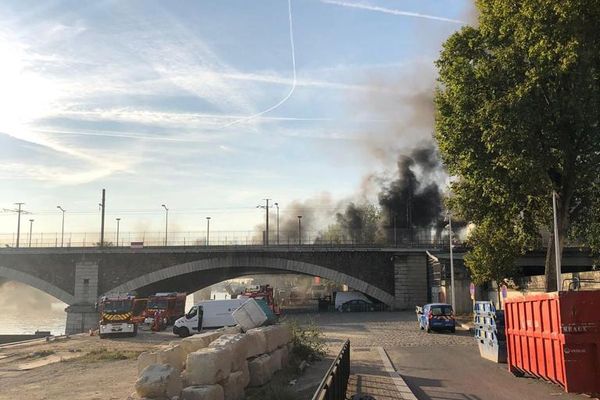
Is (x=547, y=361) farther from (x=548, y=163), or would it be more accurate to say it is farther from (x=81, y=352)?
(x=81, y=352)

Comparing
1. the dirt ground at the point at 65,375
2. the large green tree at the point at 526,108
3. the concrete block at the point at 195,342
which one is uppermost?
the large green tree at the point at 526,108

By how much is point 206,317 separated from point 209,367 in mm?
29873

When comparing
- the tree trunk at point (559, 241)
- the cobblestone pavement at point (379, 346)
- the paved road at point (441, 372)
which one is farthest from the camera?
the tree trunk at point (559, 241)

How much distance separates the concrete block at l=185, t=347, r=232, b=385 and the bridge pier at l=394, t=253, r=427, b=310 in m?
53.9

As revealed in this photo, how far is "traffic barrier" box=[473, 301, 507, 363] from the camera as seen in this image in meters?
18.1

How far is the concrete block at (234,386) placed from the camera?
1091 cm

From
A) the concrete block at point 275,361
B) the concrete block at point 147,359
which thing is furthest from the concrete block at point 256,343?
the concrete block at point 147,359

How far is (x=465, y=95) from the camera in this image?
2795 cm

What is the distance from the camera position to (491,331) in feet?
61.5

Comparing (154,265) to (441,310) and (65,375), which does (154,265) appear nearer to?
(441,310)

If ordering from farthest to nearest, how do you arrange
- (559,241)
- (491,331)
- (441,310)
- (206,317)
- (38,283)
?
(38,283), (206,317), (441,310), (559,241), (491,331)

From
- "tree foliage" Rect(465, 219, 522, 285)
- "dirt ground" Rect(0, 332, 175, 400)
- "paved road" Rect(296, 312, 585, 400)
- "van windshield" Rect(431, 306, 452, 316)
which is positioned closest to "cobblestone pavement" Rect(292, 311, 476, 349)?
"paved road" Rect(296, 312, 585, 400)

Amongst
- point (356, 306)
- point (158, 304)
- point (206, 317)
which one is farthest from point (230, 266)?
point (206, 317)

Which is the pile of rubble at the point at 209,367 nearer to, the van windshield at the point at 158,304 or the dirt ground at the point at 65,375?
the dirt ground at the point at 65,375
